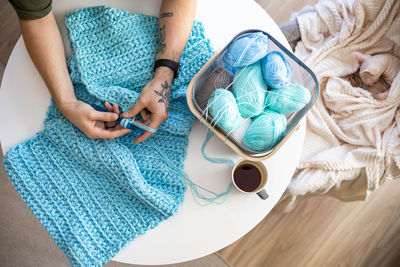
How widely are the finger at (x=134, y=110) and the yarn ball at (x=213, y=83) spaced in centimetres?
15

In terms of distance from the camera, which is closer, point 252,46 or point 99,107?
point 252,46

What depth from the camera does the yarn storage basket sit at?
812mm

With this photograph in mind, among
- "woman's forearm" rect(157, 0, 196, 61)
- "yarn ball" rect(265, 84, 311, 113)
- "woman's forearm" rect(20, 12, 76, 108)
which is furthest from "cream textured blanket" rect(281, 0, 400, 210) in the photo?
"woman's forearm" rect(20, 12, 76, 108)

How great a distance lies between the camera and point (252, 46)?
798 mm

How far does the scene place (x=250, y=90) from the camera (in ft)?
2.64

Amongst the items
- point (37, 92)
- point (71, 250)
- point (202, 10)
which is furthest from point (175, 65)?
point (71, 250)

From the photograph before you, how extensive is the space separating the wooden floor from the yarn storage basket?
79 cm

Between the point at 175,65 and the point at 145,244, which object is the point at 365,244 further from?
the point at 175,65

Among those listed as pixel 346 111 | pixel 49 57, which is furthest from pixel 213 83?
pixel 346 111

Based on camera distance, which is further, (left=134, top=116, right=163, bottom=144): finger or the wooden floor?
the wooden floor

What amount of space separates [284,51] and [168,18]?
345mm

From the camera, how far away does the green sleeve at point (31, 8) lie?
79cm

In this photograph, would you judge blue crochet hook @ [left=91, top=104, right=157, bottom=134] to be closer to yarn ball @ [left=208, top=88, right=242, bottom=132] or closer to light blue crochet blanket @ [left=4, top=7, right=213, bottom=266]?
light blue crochet blanket @ [left=4, top=7, right=213, bottom=266]

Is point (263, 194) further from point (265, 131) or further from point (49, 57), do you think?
point (49, 57)
